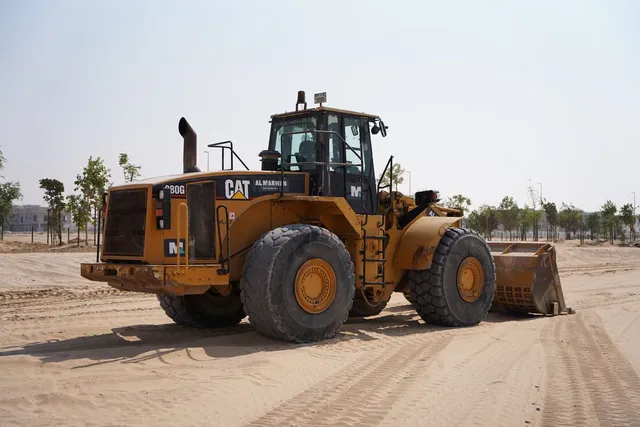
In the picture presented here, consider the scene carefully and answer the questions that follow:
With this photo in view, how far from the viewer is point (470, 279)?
10.8 m

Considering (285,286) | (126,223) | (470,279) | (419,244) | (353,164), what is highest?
(353,164)

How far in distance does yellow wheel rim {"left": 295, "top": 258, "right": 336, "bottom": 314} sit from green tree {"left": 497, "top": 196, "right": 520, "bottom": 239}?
174 ft

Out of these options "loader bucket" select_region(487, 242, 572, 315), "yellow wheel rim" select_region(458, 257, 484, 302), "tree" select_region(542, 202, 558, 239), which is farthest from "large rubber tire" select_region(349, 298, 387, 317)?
"tree" select_region(542, 202, 558, 239)

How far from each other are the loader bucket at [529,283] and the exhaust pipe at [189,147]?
6.04 metres

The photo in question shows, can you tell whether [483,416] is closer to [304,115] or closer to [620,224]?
[304,115]

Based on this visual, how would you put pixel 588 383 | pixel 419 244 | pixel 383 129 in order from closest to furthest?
pixel 588 383, pixel 419 244, pixel 383 129

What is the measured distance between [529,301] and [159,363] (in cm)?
716

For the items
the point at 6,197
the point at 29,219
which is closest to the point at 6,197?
the point at 6,197

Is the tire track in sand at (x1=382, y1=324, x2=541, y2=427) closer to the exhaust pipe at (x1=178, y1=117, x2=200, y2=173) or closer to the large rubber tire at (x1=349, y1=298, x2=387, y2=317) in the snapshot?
the large rubber tire at (x1=349, y1=298, x2=387, y2=317)

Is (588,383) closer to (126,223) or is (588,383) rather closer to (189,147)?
(126,223)

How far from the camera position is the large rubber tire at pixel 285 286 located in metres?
8.16

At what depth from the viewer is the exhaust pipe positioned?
9368 mm

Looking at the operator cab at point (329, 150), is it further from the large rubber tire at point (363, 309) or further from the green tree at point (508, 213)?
the green tree at point (508, 213)

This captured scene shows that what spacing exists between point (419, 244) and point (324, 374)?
3.98m
